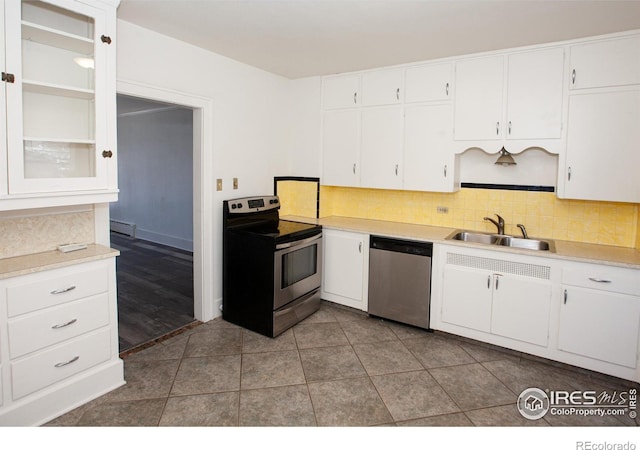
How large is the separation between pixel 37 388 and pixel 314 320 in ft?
7.18

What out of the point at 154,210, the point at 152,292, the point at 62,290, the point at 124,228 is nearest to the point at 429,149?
the point at 62,290

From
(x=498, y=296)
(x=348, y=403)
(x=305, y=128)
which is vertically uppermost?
(x=305, y=128)

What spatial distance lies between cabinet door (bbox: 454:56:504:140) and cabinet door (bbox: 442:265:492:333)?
1.17m

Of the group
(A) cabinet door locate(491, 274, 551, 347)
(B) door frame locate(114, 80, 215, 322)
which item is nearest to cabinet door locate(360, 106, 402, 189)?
(A) cabinet door locate(491, 274, 551, 347)

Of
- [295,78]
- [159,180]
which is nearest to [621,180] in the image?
[295,78]

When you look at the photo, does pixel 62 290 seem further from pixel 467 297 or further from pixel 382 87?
pixel 382 87

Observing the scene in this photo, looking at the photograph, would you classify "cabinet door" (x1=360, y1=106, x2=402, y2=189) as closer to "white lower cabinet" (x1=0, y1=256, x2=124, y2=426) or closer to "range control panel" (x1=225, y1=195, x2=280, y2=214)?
"range control panel" (x1=225, y1=195, x2=280, y2=214)

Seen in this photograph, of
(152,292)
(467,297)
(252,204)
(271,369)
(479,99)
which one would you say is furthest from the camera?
(152,292)

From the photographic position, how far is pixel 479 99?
11.1 feet

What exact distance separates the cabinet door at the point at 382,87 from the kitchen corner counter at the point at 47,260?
8.86ft

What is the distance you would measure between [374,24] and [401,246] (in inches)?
70.5

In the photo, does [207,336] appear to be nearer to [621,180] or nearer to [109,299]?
[109,299]

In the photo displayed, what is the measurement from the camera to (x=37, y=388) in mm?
2209

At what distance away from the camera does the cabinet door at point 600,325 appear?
2658mm
